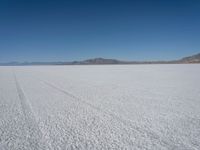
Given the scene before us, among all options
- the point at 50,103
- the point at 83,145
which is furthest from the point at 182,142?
the point at 50,103

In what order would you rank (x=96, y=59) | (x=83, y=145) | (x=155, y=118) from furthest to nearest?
(x=96, y=59) < (x=155, y=118) < (x=83, y=145)

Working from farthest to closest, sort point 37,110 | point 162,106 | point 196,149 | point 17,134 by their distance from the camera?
1. point 162,106
2. point 37,110
3. point 17,134
4. point 196,149

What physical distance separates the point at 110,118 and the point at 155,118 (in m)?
0.89

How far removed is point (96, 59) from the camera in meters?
161

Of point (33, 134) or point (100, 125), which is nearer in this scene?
point (33, 134)

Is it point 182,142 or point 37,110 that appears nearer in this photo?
point 182,142

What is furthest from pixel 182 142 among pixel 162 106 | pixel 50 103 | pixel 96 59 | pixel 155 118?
pixel 96 59

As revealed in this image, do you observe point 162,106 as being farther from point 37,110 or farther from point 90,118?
point 37,110

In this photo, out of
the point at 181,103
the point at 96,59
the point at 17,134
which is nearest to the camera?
the point at 17,134

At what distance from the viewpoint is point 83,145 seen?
2473 mm

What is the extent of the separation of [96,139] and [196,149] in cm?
134

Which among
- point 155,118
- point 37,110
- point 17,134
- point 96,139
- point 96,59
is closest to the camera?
point 96,139

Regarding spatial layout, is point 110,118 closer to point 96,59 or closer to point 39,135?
point 39,135

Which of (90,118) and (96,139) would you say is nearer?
(96,139)
